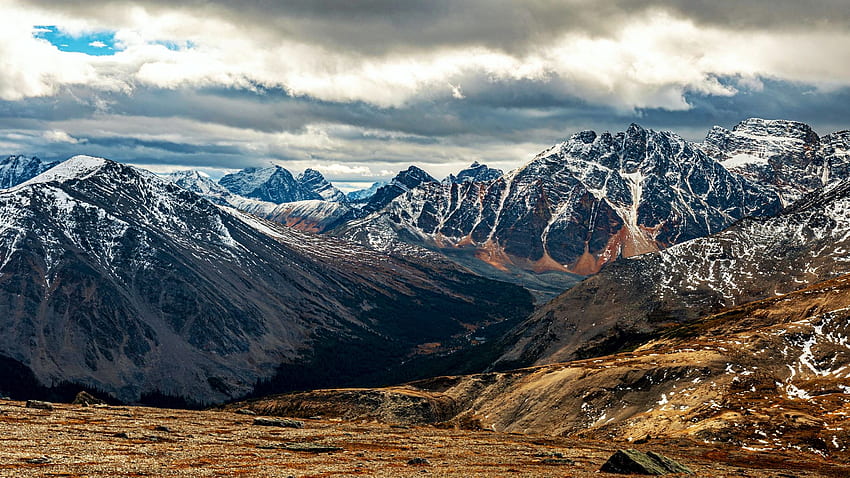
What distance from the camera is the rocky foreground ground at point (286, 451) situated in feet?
264

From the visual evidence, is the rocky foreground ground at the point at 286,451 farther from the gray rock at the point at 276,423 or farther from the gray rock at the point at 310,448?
the gray rock at the point at 276,423

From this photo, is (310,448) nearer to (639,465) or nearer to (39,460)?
(39,460)

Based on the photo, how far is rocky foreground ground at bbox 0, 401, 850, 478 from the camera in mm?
80438

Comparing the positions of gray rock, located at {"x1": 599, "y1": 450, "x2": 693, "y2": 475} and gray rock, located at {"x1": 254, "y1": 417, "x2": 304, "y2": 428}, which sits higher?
gray rock, located at {"x1": 599, "y1": 450, "x2": 693, "y2": 475}

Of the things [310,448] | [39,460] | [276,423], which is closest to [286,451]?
[310,448]

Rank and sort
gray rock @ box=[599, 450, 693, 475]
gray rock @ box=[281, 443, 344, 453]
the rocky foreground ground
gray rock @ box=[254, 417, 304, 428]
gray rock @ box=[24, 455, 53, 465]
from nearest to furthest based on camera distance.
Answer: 1. gray rock @ box=[24, 455, 53, 465]
2. the rocky foreground ground
3. gray rock @ box=[599, 450, 693, 475]
4. gray rock @ box=[281, 443, 344, 453]
5. gray rock @ box=[254, 417, 304, 428]

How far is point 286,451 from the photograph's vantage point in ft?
328

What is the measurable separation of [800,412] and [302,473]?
414ft

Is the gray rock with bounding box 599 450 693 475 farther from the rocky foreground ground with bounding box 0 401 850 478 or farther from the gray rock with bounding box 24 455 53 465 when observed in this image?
the gray rock with bounding box 24 455 53 465

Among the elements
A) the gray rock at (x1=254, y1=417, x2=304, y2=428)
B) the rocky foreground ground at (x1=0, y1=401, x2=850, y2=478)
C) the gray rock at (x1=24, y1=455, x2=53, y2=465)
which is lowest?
the gray rock at (x1=254, y1=417, x2=304, y2=428)

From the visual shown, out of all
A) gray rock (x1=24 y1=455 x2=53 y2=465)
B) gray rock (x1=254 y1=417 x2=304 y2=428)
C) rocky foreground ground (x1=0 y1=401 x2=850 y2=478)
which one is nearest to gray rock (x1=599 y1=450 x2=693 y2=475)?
rocky foreground ground (x1=0 y1=401 x2=850 y2=478)

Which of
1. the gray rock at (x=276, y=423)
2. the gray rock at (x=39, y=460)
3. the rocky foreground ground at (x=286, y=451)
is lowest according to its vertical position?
the gray rock at (x=276, y=423)

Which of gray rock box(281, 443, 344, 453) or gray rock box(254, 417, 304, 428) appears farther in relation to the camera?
gray rock box(254, 417, 304, 428)

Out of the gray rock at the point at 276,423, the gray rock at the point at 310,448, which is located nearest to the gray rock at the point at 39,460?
the gray rock at the point at 310,448
